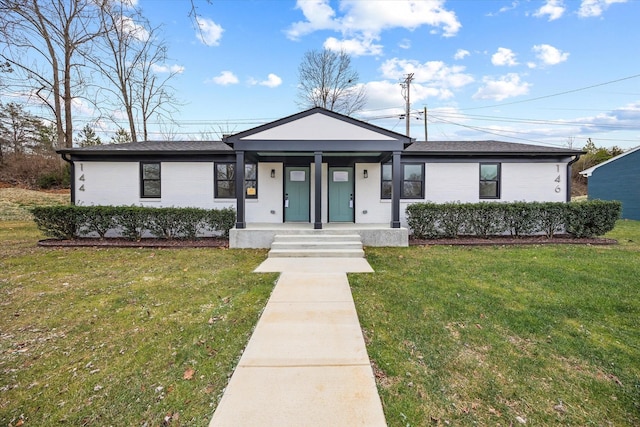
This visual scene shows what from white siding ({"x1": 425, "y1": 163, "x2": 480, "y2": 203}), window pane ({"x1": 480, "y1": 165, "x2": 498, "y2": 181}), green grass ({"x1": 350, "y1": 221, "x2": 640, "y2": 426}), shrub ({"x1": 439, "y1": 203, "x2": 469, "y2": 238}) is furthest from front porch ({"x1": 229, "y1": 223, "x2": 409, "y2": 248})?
window pane ({"x1": 480, "y1": 165, "x2": 498, "y2": 181})

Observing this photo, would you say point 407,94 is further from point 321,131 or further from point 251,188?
point 251,188

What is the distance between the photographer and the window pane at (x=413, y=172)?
1009 cm

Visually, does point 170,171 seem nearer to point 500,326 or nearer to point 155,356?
point 155,356

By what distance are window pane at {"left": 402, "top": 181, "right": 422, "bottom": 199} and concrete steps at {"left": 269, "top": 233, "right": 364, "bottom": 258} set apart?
10.6 feet

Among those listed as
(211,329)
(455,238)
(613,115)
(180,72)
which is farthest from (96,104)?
(613,115)

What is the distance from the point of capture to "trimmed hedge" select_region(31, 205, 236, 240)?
8383 millimetres

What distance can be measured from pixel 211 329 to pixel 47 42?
17.7 metres

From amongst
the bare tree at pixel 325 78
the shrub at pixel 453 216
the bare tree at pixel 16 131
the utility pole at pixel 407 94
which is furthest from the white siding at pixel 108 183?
the utility pole at pixel 407 94

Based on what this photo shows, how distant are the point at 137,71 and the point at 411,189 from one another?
18.7m

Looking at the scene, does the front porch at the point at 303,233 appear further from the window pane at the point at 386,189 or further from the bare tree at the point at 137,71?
the bare tree at the point at 137,71

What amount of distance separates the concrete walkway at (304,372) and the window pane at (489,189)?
820 cm

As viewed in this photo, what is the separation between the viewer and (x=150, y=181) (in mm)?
9875

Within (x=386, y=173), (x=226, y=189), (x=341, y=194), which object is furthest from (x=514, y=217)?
(x=226, y=189)

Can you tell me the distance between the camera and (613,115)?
30.8 m
